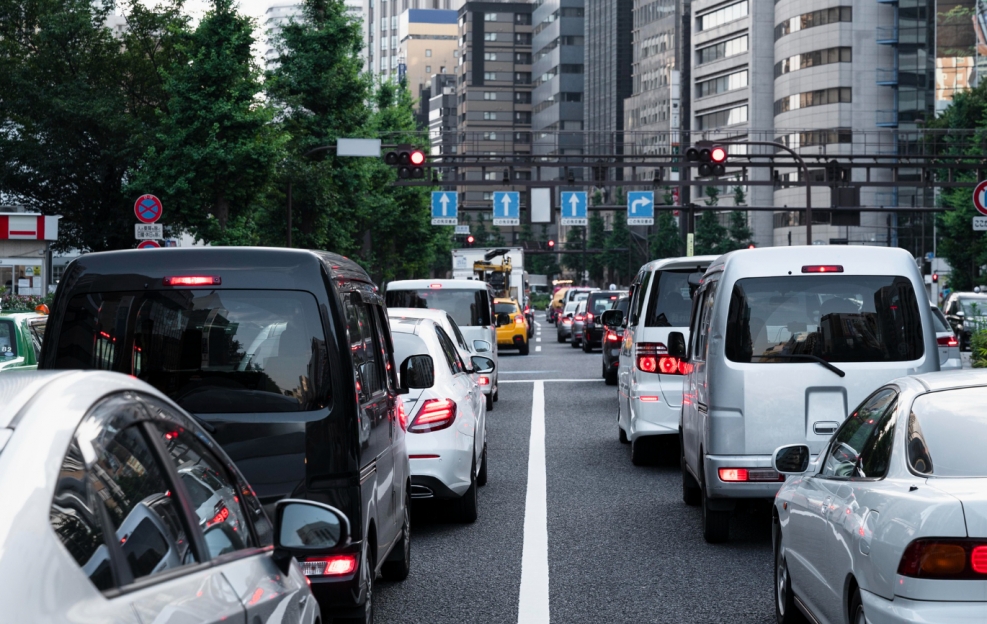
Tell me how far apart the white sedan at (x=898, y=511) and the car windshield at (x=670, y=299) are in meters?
7.18

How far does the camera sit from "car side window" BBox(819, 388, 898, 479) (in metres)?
5.19

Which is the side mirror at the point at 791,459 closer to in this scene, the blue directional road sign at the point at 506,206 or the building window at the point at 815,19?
the blue directional road sign at the point at 506,206

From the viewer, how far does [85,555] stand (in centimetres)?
242

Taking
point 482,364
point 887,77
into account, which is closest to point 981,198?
point 482,364

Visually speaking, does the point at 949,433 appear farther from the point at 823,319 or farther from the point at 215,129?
the point at 215,129

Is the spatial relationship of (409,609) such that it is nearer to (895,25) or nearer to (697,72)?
(895,25)

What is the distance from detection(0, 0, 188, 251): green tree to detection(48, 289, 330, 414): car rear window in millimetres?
49608

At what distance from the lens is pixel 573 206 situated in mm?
66125

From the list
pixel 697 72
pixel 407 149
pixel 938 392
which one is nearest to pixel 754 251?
pixel 938 392

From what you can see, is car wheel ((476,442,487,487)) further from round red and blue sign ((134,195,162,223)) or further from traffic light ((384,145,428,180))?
traffic light ((384,145,428,180))

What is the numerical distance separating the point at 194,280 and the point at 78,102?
51.0m

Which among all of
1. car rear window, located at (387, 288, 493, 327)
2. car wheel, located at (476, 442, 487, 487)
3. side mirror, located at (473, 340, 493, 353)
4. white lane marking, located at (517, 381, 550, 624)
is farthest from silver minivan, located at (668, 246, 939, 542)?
car rear window, located at (387, 288, 493, 327)

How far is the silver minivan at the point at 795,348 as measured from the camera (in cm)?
901

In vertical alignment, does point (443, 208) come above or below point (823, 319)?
above
